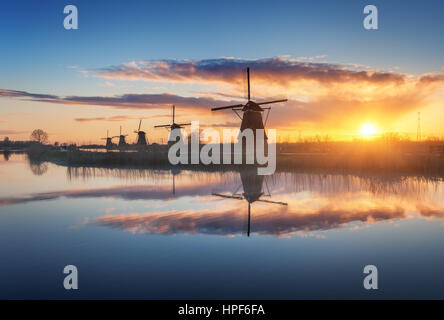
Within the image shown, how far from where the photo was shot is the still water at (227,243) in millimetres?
6035

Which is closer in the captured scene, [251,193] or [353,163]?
[251,193]

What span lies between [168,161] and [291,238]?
89.1 ft

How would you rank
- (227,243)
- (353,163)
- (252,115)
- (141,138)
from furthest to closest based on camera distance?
(141,138)
(252,115)
(353,163)
(227,243)

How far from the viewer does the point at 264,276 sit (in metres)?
6.50

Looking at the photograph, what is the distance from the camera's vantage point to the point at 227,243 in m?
8.59

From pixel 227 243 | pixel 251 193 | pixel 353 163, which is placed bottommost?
pixel 227 243

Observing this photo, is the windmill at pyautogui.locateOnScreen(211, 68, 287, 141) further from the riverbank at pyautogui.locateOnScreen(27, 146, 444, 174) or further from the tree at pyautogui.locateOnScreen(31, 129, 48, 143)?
the tree at pyautogui.locateOnScreen(31, 129, 48, 143)

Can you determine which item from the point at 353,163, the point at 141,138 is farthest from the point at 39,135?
the point at 353,163

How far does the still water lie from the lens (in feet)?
19.8

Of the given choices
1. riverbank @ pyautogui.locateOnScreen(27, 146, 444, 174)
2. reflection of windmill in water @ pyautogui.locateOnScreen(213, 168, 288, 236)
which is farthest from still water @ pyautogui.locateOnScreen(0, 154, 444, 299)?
riverbank @ pyautogui.locateOnScreen(27, 146, 444, 174)

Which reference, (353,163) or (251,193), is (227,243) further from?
(353,163)
